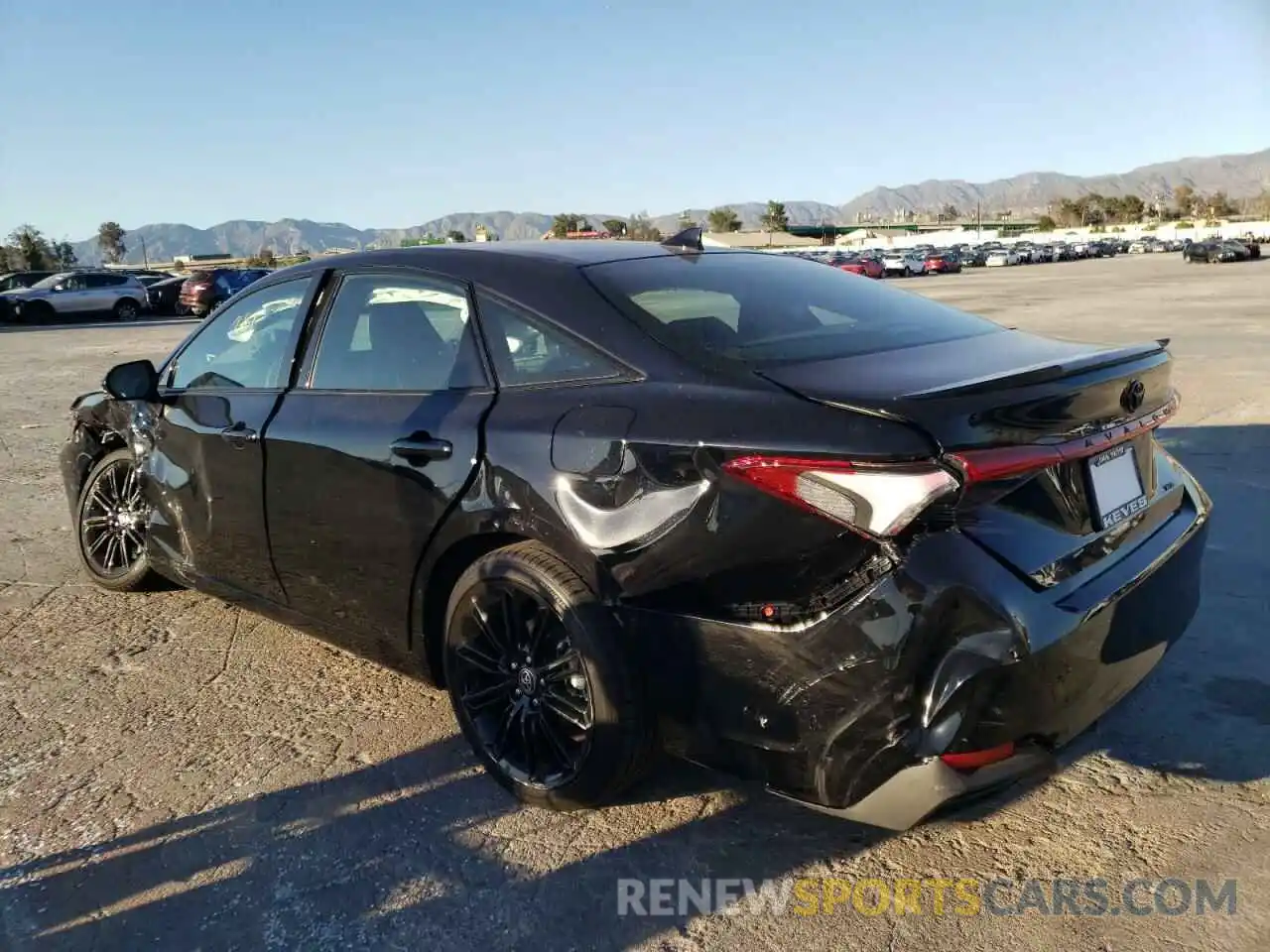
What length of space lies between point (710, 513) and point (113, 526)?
355 centimetres

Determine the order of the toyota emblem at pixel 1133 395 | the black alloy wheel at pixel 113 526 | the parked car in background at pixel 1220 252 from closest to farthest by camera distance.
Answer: the toyota emblem at pixel 1133 395
the black alloy wheel at pixel 113 526
the parked car in background at pixel 1220 252

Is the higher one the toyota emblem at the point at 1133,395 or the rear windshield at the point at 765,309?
the rear windshield at the point at 765,309

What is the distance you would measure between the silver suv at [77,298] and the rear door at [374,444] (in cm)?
3168

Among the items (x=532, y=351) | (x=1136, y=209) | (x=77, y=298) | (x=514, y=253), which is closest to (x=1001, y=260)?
(x=77, y=298)

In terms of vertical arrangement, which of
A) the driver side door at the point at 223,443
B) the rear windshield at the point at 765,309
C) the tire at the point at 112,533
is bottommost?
the tire at the point at 112,533

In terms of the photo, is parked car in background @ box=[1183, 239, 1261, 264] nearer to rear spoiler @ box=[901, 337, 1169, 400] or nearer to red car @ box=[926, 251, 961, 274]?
red car @ box=[926, 251, 961, 274]

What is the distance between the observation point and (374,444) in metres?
3.20

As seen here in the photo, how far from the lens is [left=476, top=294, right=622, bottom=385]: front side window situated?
2.81 metres

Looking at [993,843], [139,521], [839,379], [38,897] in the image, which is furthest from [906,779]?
[139,521]

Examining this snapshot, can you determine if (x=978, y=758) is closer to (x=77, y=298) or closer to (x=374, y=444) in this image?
(x=374, y=444)

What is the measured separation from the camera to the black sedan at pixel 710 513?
2219 mm

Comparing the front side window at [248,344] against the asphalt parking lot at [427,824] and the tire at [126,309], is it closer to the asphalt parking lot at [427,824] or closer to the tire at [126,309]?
the asphalt parking lot at [427,824]

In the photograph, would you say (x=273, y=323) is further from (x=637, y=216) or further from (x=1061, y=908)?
(x=637, y=216)

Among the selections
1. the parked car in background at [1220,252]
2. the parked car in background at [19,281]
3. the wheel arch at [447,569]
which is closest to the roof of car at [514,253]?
the wheel arch at [447,569]
